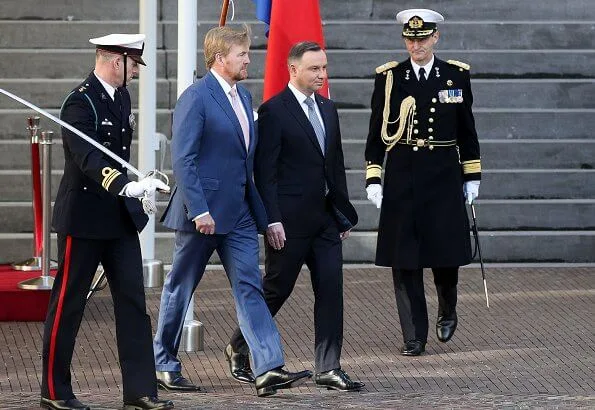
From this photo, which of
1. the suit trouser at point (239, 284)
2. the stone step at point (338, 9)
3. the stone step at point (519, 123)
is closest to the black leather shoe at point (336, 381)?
the suit trouser at point (239, 284)

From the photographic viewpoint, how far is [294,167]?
29.0 feet

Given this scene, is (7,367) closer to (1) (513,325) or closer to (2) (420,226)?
(2) (420,226)

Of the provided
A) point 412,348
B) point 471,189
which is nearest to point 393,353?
point 412,348

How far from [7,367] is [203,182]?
175 centimetres

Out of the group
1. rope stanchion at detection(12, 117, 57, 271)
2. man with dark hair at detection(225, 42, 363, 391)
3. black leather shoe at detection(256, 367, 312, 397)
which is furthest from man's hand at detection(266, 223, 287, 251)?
rope stanchion at detection(12, 117, 57, 271)

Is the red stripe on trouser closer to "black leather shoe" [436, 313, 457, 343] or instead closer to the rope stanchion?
"black leather shoe" [436, 313, 457, 343]

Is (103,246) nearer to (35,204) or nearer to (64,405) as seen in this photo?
(64,405)

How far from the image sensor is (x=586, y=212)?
533 inches

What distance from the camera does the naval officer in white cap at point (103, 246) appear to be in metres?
7.99

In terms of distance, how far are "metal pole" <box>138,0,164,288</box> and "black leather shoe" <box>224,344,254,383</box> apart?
3.02 meters

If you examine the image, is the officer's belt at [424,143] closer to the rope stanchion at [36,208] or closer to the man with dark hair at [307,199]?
the man with dark hair at [307,199]

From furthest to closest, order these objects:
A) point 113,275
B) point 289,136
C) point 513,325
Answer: point 513,325
point 289,136
point 113,275

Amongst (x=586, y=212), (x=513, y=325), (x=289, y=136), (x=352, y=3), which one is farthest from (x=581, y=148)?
(x=289, y=136)

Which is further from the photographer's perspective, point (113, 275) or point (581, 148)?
point (581, 148)
